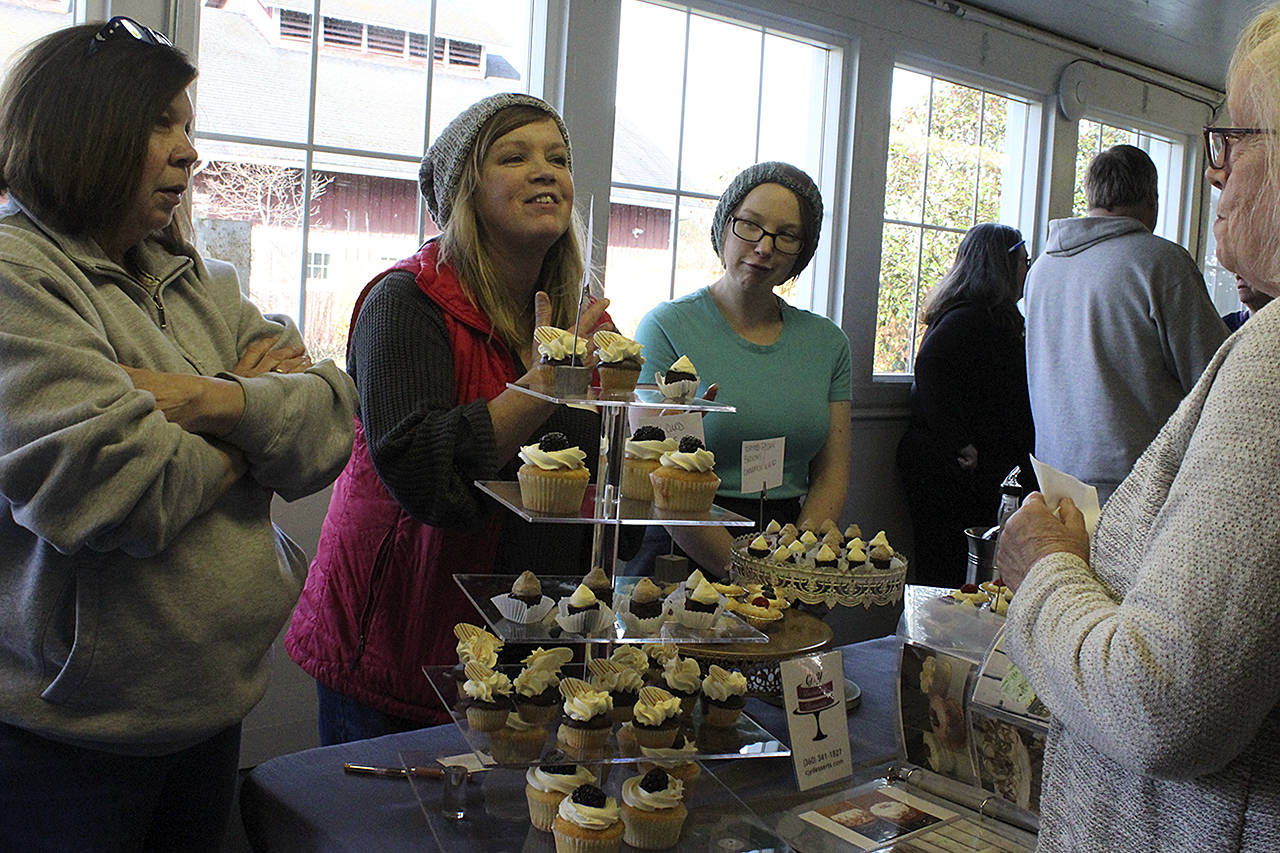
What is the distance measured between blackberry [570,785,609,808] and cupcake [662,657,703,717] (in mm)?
195

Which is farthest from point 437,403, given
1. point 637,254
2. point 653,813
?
point 637,254

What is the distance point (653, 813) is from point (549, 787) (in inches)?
5.2

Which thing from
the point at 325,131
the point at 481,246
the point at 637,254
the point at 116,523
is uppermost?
the point at 325,131

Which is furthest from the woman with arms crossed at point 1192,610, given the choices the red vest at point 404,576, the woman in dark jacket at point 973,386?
the woman in dark jacket at point 973,386

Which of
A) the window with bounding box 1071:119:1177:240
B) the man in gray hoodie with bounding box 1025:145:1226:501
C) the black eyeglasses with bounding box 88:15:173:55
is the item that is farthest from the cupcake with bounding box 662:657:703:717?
the window with bounding box 1071:119:1177:240

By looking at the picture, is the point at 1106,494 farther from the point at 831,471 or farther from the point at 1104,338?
the point at 831,471

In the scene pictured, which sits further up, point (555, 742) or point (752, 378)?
point (752, 378)

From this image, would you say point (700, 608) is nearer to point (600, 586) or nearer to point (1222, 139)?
point (600, 586)

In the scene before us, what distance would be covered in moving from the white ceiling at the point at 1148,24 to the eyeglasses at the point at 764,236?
245 centimetres

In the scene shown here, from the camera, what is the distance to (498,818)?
4.29 ft

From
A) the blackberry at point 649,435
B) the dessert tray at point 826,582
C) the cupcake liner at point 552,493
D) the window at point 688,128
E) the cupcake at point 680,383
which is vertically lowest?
the dessert tray at point 826,582

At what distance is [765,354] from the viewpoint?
241 centimetres

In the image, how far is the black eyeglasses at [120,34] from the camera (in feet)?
4.17

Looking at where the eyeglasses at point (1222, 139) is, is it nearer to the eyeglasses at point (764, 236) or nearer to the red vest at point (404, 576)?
the red vest at point (404, 576)
